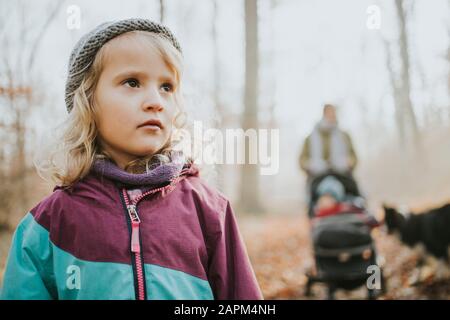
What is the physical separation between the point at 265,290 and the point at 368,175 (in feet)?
38.7

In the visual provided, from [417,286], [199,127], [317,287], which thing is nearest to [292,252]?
[317,287]

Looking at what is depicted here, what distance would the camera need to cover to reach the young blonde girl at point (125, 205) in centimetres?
112

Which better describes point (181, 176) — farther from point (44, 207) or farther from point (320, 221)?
point (320, 221)

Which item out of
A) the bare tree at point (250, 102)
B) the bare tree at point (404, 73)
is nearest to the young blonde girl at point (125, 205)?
the bare tree at point (404, 73)

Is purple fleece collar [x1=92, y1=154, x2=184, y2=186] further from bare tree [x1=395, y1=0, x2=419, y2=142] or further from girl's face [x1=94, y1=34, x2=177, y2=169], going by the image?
bare tree [x1=395, y1=0, x2=419, y2=142]

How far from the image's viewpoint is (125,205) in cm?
118

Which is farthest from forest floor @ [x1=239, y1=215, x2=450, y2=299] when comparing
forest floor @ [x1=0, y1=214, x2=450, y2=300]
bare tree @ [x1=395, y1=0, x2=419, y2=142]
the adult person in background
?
bare tree @ [x1=395, y1=0, x2=419, y2=142]

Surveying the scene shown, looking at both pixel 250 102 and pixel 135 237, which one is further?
pixel 250 102

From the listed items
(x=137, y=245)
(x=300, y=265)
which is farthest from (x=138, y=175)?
(x=300, y=265)

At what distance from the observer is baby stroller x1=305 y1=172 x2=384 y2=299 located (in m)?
3.11

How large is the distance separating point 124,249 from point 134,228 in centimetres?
6

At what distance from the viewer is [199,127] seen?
1603mm

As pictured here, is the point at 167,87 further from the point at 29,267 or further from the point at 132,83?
the point at 29,267

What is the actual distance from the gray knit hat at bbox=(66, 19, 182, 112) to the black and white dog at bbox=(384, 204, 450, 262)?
10.0 feet
